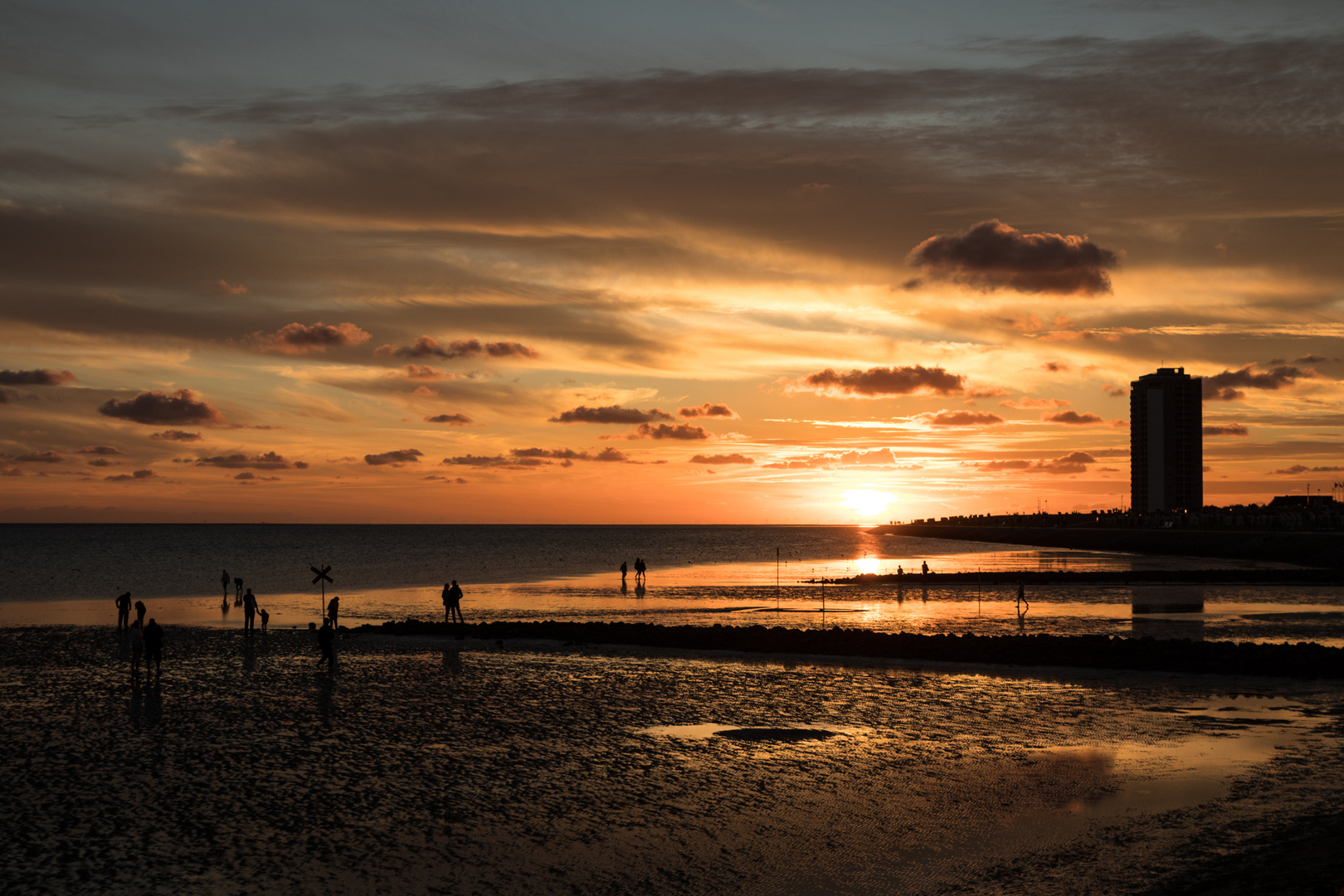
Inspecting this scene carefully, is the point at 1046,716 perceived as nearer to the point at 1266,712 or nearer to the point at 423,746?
the point at 1266,712

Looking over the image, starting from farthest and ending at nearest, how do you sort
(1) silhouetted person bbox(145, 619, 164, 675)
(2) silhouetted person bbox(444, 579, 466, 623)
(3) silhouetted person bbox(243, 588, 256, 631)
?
(2) silhouetted person bbox(444, 579, 466, 623), (3) silhouetted person bbox(243, 588, 256, 631), (1) silhouetted person bbox(145, 619, 164, 675)

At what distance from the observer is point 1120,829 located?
13711 mm

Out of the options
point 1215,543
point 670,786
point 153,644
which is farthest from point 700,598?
point 1215,543

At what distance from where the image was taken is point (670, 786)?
16.3 m

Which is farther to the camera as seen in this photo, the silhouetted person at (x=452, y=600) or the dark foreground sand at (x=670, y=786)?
the silhouetted person at (x=452, y=600)

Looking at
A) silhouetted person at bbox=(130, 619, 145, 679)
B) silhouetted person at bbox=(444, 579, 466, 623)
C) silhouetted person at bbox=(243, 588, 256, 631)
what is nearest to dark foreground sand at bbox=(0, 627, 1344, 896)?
silhouetted person at bbox=(130, 619, 145, 679)

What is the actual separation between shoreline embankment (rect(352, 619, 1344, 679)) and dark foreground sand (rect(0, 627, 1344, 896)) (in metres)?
1.54

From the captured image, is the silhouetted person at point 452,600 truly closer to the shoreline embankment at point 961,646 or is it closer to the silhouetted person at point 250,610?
the shoreline embankment at point 961,646

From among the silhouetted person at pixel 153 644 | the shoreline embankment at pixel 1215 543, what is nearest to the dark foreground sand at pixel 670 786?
the silhouetted person at pixel 153 644

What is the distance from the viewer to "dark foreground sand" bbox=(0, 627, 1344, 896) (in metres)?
12.3

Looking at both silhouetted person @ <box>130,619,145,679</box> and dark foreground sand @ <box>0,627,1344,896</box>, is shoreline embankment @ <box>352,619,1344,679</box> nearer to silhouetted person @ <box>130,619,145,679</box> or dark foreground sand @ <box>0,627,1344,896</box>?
dark foreground sand @ <box>0,627,1344,896</box>

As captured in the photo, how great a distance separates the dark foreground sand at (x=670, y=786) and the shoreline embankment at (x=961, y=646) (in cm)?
154

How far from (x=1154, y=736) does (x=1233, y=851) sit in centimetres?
746

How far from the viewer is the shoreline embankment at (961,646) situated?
2761cm
